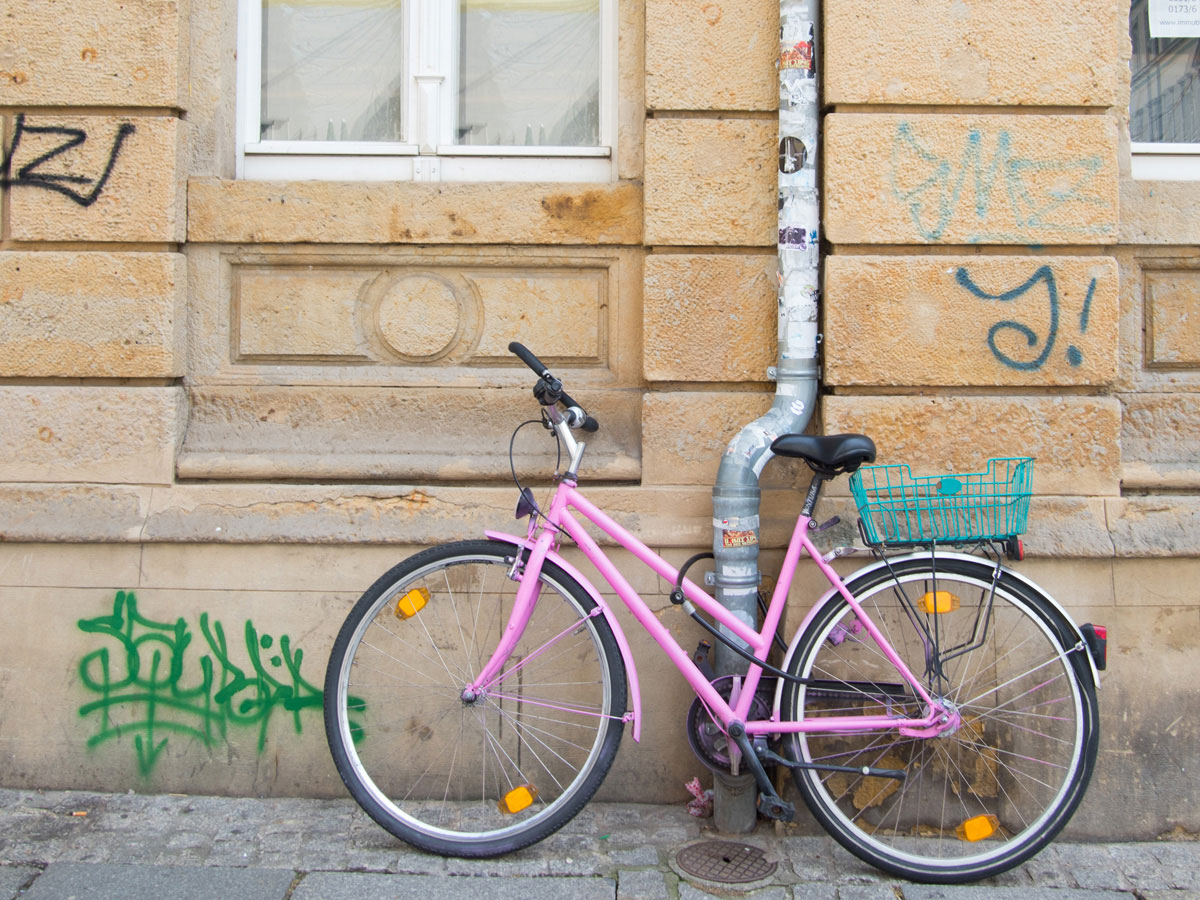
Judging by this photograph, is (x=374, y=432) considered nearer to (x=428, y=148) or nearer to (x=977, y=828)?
(x=428, y=148)

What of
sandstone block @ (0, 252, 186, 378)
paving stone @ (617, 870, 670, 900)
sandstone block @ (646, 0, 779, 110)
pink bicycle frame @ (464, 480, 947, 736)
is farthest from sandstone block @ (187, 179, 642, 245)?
paving stone @ (617, 870, 670, 900)

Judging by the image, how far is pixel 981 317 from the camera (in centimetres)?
338

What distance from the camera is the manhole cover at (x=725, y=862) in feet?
9.66

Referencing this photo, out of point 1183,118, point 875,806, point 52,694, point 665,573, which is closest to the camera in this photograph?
point 665,573

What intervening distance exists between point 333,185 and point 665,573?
1.89m

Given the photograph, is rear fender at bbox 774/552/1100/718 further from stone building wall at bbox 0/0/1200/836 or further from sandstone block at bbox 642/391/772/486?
sandstone block at bbox 642/391/772/486

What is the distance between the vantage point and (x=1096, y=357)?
338 cm

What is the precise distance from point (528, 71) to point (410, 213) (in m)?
0.79

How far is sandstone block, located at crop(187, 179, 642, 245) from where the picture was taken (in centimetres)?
361

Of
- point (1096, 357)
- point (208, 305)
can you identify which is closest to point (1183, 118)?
point (1096, 357)

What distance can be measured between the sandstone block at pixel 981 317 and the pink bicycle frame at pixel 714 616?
79 cm

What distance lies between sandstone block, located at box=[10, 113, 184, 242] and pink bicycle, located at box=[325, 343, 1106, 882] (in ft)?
5.19

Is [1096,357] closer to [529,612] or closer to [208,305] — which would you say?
[529,612]

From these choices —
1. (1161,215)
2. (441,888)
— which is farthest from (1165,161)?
(441,888)
